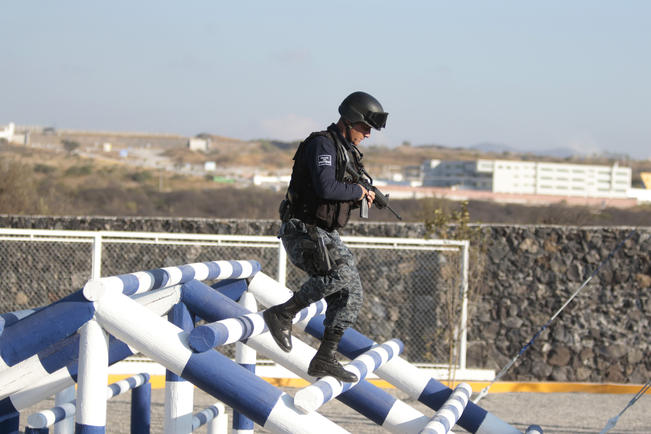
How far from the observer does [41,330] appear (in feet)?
11.9


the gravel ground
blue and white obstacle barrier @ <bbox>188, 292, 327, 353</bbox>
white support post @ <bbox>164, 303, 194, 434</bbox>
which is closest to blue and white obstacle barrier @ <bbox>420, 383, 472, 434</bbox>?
blue and white obstacle barrier @ <bbox>188, 292, 327, 353</bbox>

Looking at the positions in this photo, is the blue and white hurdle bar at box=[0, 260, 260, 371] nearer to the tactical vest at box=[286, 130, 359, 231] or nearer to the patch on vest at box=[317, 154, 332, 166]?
the tactical vest at box=[286, 130, 359, 231]

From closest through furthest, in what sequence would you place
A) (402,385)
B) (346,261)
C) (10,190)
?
(346,261) < (402,385) < (10,190)

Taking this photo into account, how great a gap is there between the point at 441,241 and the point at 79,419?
26.1 ft

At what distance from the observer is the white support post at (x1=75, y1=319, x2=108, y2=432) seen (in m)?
3.57

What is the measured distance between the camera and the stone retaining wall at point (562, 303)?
1205cm

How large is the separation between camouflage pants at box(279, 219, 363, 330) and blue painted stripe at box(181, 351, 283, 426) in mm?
647

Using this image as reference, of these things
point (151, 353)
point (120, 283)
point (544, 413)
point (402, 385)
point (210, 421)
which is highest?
point (120, 283)

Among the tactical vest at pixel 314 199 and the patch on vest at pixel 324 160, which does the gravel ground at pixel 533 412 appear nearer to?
the tactical vest at pixel 314 199

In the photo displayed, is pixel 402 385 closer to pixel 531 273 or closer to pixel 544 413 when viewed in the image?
pixel 544 413

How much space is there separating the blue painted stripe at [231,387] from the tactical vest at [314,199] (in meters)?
0.86

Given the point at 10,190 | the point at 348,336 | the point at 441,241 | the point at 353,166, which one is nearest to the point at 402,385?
the point at 348,336

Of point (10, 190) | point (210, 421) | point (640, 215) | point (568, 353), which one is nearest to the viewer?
point (210, 421)

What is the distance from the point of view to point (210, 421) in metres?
5.68
